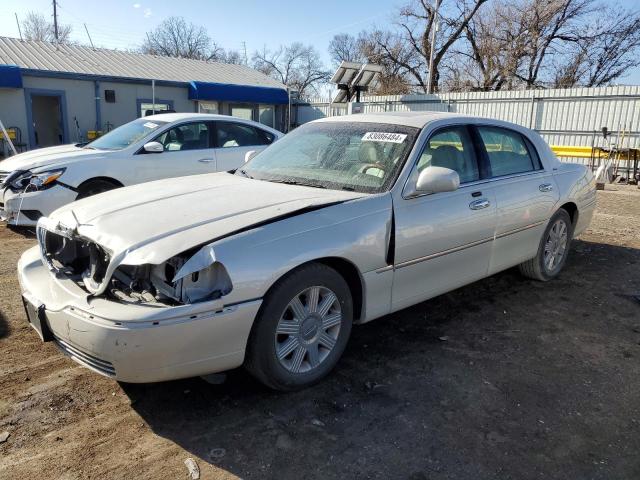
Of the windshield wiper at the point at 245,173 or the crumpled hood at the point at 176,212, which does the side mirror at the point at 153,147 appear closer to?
the windshield wiper at the point at 245,173

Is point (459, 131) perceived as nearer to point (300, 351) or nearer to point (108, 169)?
point (300, 351)

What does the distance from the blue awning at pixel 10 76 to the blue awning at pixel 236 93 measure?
6381 millimetres

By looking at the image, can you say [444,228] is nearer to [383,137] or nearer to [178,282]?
[383,137]

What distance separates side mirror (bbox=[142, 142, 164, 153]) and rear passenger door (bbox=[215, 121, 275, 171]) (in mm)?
899

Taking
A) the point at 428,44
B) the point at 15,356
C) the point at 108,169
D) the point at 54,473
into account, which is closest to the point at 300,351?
the point at 54,473

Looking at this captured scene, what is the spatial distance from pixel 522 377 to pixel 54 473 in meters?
2.73

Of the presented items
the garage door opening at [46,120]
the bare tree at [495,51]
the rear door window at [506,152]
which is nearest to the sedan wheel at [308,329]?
the rear door window at [506,152]

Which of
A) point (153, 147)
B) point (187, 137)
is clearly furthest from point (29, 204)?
point (187, 137)

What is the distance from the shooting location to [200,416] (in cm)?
290

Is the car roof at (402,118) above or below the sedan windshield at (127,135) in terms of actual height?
above

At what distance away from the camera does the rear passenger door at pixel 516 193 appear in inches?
172

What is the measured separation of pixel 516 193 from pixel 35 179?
5.57 metres

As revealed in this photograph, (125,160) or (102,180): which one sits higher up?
(125,160)

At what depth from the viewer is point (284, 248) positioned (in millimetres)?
2834
